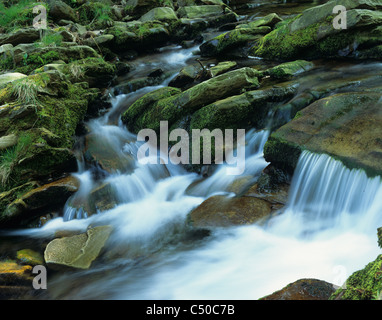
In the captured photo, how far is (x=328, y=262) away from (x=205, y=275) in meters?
1.55

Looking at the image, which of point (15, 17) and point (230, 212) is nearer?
point (230, 212)

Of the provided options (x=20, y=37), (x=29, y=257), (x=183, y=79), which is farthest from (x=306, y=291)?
(x=20, y=37)

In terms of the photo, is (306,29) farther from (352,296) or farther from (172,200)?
(352,296)

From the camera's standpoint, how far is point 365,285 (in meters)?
1.70

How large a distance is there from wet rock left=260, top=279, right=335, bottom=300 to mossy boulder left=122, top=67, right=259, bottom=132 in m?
4.71

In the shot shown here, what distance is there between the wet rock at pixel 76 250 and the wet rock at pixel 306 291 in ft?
9.41

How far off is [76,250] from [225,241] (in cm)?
230

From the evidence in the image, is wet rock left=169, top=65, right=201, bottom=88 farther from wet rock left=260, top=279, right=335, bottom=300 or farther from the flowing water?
wet rock left=260, top=279, right=335, bottom=300

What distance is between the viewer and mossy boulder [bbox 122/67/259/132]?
20.7ft

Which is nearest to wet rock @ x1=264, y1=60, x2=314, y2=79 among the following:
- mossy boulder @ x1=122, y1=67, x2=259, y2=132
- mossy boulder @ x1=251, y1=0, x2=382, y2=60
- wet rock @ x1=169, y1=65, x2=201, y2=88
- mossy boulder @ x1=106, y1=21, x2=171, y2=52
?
mossy boulder @ x1=122, y1=67, x2=259, y2=132

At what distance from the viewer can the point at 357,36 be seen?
7.34m

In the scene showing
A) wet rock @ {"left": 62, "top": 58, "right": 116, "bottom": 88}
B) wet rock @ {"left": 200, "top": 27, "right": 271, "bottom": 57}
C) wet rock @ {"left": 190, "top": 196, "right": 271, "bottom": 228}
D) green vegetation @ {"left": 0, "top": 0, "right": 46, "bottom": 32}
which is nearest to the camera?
wet rock @ {"left": 190, "top": 196, "right": 271, "bottom": 228}

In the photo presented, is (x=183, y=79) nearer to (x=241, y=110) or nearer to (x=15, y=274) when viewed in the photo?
(x=241, y=110)

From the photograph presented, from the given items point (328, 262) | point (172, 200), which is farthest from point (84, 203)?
point (328, 262)
